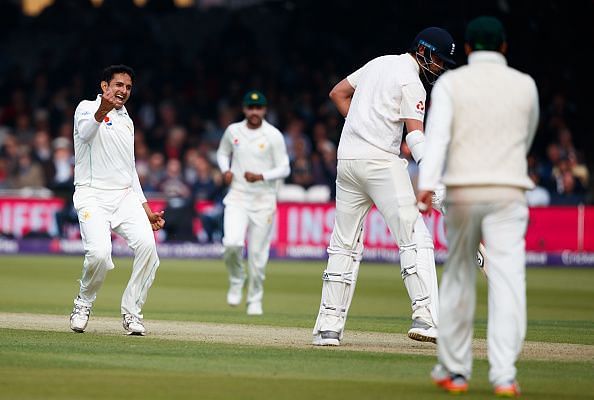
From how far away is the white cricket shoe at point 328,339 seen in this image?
1022 centimetres

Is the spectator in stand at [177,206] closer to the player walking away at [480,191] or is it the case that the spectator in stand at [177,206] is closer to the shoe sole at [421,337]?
the shoe sole at [421,337]

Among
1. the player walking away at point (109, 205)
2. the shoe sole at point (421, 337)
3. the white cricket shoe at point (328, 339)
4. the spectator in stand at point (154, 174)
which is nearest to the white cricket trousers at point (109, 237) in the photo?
the player walking away at point (109, 205)

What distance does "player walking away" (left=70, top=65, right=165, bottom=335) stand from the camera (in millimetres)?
10898

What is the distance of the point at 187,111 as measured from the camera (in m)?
29.6

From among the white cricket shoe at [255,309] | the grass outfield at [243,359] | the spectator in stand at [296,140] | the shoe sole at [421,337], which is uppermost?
the spectator in stand at [296,140]

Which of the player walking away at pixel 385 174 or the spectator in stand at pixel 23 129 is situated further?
the spectator in stand at pixel 23 129

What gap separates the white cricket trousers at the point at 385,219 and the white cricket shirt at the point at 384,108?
0.12m

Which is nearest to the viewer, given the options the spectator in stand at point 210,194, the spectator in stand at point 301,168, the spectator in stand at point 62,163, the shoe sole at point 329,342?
the shoe sole at point 329,342

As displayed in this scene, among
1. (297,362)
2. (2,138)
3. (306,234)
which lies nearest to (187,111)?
(2,138)

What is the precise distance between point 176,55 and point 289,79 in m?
2.84

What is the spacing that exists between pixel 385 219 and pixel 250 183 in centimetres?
630

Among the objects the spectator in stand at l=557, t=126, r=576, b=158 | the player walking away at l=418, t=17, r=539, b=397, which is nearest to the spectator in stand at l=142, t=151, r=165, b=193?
the spectator in stand at l=557, t=126, r=576, b=158

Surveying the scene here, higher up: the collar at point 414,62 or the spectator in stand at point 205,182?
the collar at point 414,62

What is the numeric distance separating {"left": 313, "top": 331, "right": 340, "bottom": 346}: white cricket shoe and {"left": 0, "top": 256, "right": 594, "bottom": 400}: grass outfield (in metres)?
0.14
